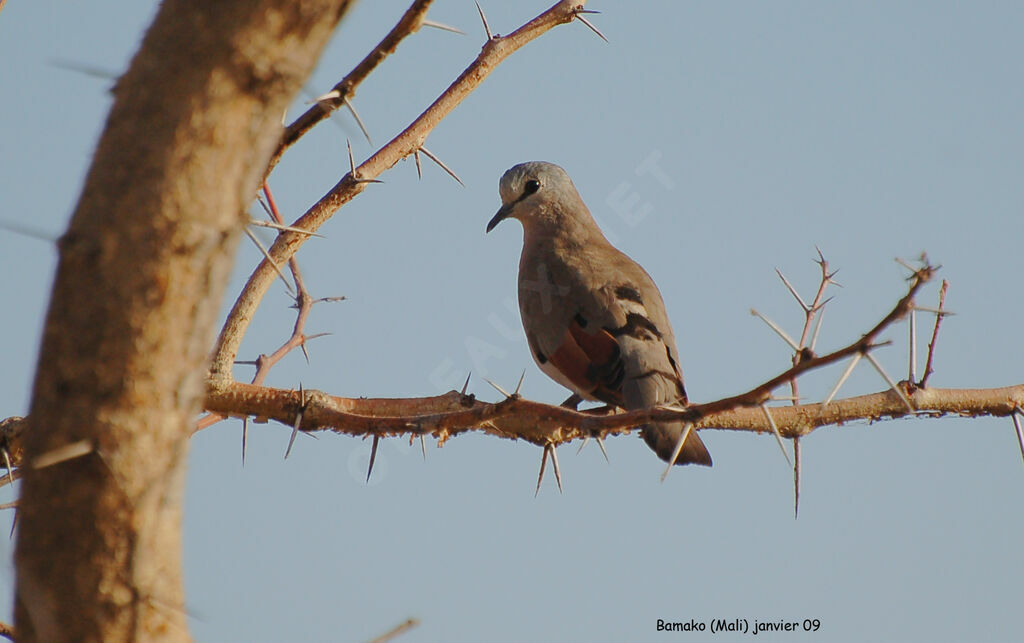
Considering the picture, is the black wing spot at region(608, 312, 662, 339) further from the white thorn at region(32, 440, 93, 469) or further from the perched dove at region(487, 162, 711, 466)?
the white thorn at region(32, 440, 93, 469)

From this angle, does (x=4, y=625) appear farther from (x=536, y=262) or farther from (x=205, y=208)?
(x=536, y=262)

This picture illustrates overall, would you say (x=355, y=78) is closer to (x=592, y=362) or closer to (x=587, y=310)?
(x=592, y=362)

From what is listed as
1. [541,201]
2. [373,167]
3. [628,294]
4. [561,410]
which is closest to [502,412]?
[561,410]

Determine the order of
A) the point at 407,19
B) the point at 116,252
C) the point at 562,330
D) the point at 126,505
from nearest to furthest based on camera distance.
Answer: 1. the point at 116,252
2. the point at 126,505
3. the point at 407,19
4. the point at 562,330

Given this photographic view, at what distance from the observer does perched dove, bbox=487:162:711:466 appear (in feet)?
18.0

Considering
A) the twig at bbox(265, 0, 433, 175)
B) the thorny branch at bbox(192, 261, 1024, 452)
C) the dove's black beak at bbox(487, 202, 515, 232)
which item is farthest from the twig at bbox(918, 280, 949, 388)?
the dove's black beak at bbox(487, 202, 515, 232)

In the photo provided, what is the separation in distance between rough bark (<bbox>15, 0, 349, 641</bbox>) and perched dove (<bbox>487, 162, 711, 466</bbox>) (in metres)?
3.36

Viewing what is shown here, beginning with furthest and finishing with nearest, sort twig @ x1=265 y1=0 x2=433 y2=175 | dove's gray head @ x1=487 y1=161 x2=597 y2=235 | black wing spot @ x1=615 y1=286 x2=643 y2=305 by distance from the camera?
dove's gray head @ x1=487 y1=161 x2=597 y2=235 < black wing spot @ x1=615 y1=286 x2=643 y2=305 < twig @ x1=265 y1=0 x2=433 y2=175

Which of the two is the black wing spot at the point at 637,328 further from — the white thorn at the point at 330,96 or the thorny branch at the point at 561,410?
the white thorn at the point at 330,96

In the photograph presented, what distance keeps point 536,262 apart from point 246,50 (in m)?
5.27

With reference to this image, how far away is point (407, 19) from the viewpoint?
312cm

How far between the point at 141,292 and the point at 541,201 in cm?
590

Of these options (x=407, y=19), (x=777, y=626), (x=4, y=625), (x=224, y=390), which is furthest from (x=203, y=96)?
(x=777, y=626)

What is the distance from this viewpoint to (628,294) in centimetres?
616
